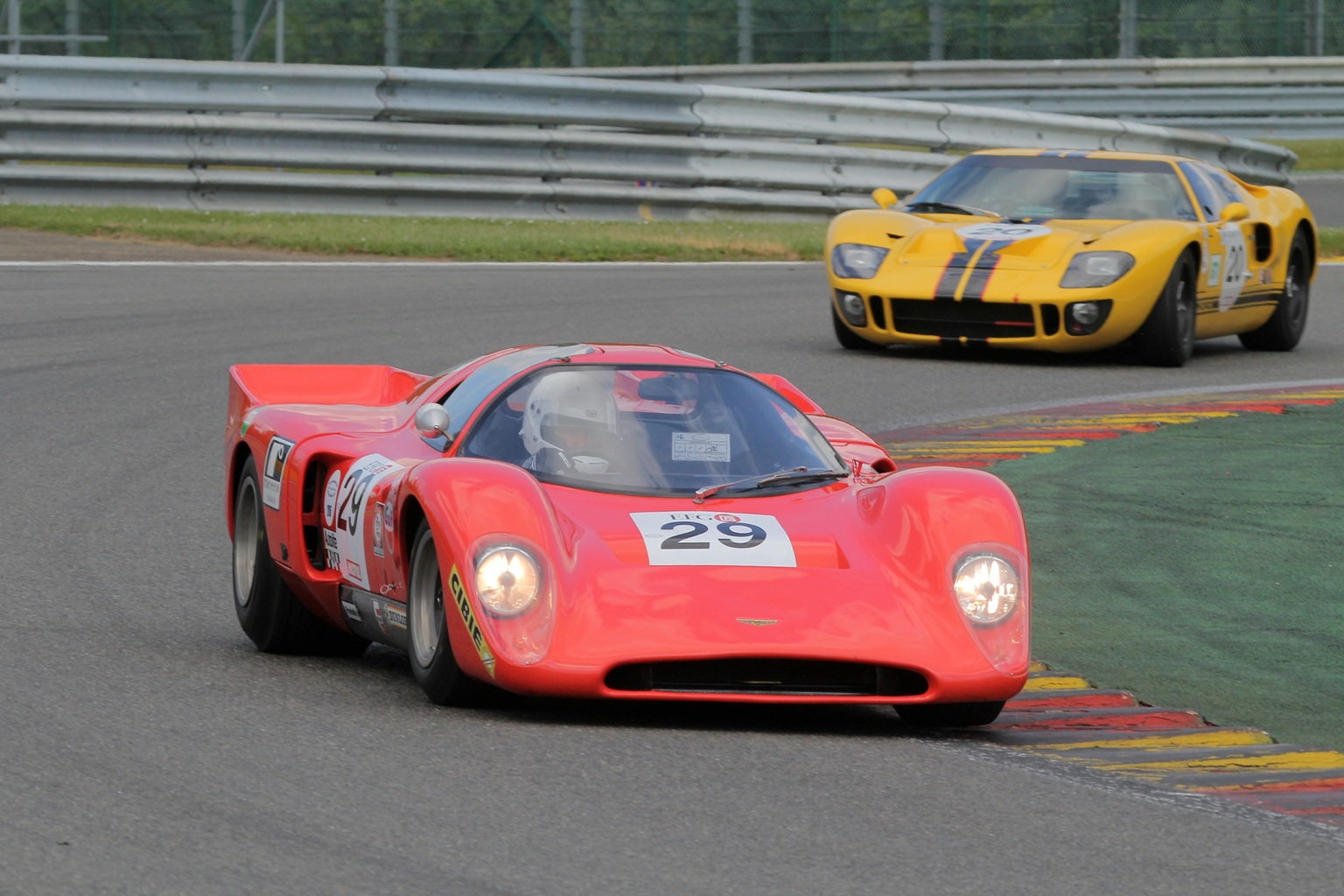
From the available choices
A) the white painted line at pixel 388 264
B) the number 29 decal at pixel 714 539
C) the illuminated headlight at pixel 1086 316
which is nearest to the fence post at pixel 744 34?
the white painted line at pixel 388 264

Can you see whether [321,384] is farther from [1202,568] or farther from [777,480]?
[1202,568]

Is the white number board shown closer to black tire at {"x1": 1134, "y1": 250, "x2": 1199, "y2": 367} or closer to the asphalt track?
black tire at {"x1": 1134, "y1": 250, "x2": 1199, "y2": 367}

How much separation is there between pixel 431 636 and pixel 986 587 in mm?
1324

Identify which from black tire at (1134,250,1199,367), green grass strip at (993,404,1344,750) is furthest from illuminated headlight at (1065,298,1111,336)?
green grass strip at (993,404,1344,750)

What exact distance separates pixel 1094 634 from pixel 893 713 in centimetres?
107

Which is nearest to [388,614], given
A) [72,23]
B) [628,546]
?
[628,546]

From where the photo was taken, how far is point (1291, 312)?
542 inches

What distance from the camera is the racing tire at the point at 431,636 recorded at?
Answer: 17.5 ft

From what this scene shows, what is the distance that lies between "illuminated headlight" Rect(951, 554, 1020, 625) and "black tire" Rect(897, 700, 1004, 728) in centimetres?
Result: 20

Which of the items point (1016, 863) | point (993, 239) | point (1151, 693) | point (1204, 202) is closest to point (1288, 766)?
point (1151, 693)

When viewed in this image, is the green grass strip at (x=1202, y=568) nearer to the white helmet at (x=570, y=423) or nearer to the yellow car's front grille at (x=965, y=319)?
the white helmet at (x=570, y=423)

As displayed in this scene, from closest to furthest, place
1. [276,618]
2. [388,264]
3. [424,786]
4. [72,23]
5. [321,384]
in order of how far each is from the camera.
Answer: [424,786], [276,618], [321,384], [388,264], [72,23]

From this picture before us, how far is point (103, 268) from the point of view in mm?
14461

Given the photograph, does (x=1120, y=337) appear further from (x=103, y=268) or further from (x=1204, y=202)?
(x=103, y=268)
